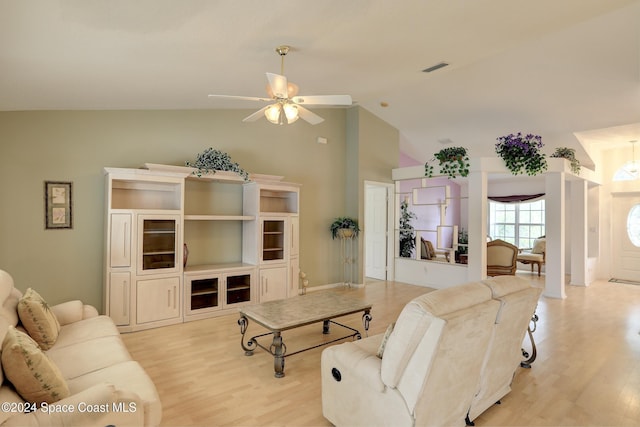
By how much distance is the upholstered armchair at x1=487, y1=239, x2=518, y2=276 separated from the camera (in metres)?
6.62

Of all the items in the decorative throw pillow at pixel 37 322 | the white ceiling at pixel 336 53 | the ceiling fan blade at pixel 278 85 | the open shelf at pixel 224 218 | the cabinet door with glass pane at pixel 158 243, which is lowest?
the decorative throw pillow at pixel 37 322

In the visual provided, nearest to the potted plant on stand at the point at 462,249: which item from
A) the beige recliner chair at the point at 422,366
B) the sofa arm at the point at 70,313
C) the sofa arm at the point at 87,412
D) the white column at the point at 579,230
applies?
the white column at the point at 579,230

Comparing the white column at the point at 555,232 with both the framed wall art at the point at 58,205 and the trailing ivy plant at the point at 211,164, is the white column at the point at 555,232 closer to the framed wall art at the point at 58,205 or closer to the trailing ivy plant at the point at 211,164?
the trailing ivy plant at the point at 211,164

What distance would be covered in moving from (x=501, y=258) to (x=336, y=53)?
5078 millimetres

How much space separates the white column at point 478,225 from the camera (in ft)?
18.6

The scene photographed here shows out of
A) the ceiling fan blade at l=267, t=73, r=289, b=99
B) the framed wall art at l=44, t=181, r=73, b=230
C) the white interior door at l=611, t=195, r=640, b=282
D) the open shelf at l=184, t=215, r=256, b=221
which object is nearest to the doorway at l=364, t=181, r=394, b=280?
the open shelf at l=184, t=215, r=256, b=221

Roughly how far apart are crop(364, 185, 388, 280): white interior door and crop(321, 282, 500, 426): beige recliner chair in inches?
205

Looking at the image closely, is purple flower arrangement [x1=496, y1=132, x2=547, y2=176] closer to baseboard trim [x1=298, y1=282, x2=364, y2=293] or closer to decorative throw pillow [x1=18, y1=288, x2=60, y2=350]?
baseboard trim [x1=298, y1=282, x2=364, y2=293]

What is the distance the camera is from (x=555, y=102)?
568 centimetres

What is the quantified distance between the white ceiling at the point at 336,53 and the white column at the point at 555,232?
1.14 meters

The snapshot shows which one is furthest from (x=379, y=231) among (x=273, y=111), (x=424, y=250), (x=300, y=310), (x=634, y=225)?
(x=634, y=225)

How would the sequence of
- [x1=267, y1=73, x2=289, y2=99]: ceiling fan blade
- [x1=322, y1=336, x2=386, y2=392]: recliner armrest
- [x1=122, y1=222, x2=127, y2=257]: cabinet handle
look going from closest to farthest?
[x1=322, y1=336, x2=386, y2=392]: recliner armrest < [x1=267, y1=73, x2=289, y2=99]: ceiling fan blade < [x1=122, y1=222, x2=127, y2=257]: cabinet handle

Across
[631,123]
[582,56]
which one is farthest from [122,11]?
[631,123]

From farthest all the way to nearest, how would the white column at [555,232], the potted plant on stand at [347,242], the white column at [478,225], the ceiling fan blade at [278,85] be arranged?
the potted plant on stand at [347,242]
the white column at [555,232]
the white column at [478,225]
the ceiling fan blade at [278,85]
